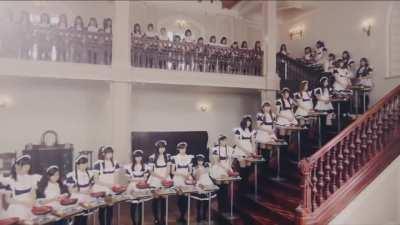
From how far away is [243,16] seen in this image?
1162 cm

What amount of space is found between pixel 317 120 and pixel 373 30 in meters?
3.39

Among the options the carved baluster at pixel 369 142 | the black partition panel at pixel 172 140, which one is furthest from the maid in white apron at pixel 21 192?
the carved baluster at pixel 369 142

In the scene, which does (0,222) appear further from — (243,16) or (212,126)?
(243,16)

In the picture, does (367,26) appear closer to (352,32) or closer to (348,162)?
(352,32)

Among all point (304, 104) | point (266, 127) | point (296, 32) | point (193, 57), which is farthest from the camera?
point (296, 32)

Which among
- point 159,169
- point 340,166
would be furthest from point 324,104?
point 159,169

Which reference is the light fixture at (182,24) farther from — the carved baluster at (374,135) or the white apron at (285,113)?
the carved baluster at (374,135)

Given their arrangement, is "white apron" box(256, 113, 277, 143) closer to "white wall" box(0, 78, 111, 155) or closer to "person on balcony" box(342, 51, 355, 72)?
"person on balcony" box(342, 51, 355, 72)

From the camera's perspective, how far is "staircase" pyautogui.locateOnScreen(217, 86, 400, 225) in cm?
438

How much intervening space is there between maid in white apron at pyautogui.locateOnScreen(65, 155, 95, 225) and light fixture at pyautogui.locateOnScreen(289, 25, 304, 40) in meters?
8.76

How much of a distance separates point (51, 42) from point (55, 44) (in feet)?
0.27

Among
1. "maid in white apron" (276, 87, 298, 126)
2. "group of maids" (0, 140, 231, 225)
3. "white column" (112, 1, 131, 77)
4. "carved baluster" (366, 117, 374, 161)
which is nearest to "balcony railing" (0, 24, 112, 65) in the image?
"white column" (112, 1, 131, 77)

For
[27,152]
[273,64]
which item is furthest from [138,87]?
[273,64]

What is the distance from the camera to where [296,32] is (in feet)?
37.2
